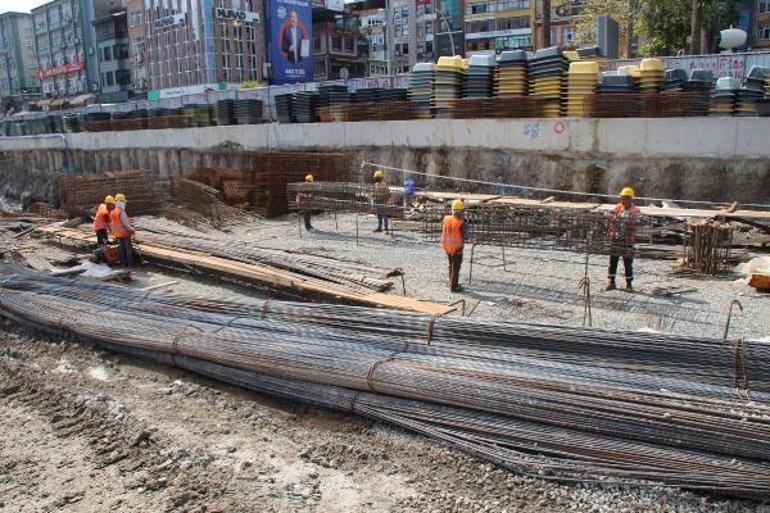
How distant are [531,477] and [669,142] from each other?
475 inches

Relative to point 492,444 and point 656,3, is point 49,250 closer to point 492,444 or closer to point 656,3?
point 492,444

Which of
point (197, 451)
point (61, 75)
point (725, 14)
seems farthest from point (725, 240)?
point (61, 75)

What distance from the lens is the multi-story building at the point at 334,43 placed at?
220ft

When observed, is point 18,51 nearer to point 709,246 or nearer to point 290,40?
point 290,40

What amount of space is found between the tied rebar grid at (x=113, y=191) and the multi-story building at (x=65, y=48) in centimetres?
6199

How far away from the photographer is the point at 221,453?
5.66 meters

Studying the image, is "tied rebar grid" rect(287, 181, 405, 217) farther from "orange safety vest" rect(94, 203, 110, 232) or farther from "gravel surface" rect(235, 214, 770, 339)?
"orange safety vest" rect(94, 203, 110, 232)

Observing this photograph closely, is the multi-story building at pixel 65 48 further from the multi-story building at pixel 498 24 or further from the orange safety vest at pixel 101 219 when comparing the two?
the orange safety vest at pixel 101 219

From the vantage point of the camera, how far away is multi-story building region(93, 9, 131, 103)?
2808 inches

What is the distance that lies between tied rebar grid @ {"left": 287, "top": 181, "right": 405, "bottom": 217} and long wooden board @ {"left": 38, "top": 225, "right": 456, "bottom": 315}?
4123 millimetres

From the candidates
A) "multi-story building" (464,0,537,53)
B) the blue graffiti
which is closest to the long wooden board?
the blue graffiti

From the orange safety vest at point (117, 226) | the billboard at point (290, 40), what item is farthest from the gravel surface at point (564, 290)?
the billboard at point (290, 40)

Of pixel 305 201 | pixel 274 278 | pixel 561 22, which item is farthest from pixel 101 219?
pixel 561 22

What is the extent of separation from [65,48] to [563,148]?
79.9 meters
